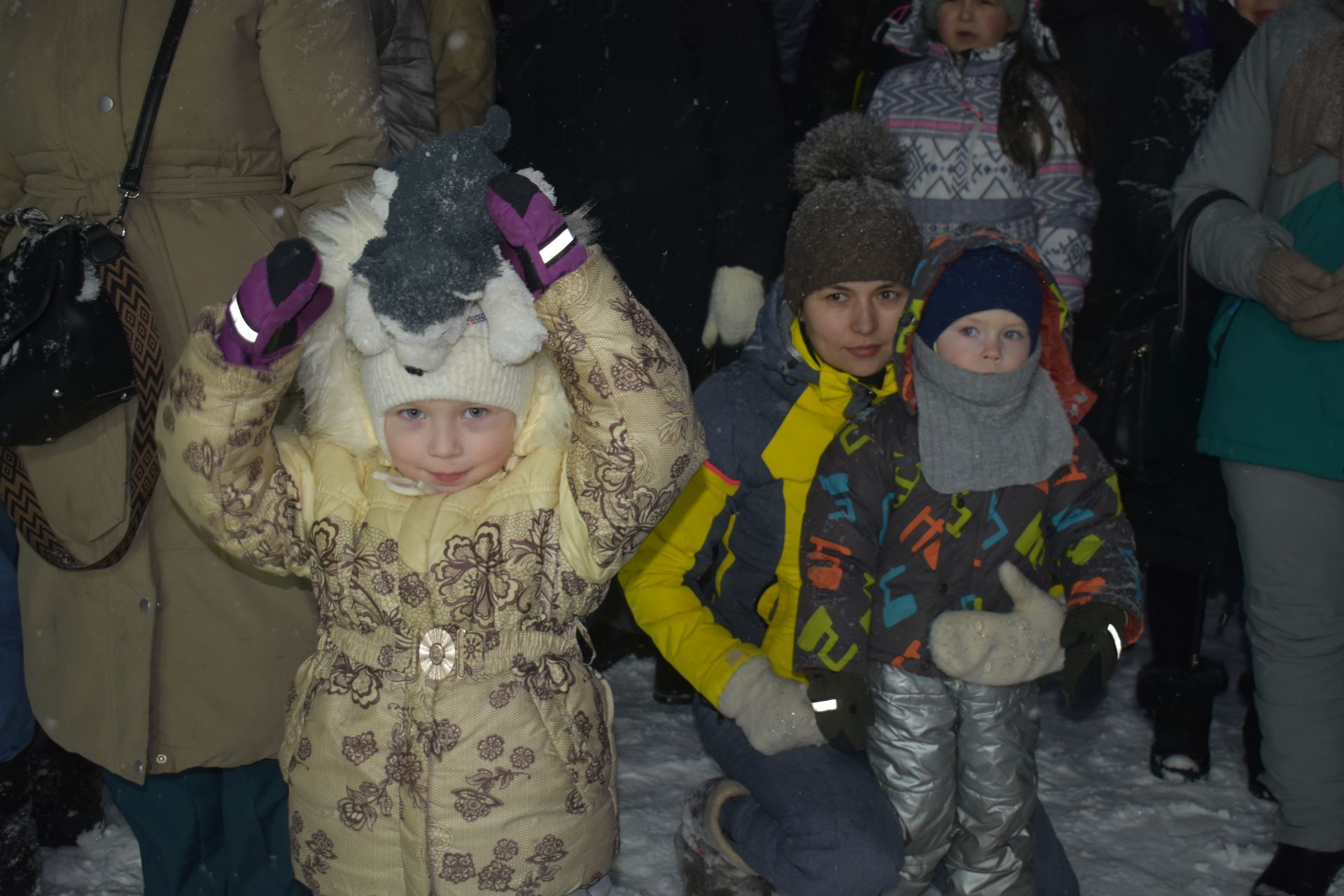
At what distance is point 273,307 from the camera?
5.24 ft

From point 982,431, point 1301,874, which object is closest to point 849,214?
point 982,431

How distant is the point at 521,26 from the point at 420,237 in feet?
5.87

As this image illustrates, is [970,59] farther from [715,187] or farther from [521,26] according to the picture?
[521,26]

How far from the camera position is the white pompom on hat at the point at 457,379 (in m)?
1.75

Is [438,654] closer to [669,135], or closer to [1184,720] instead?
[669,135]

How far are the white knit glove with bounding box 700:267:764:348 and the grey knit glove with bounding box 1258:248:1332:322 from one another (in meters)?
1.17

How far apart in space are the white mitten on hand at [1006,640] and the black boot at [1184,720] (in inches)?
42.8

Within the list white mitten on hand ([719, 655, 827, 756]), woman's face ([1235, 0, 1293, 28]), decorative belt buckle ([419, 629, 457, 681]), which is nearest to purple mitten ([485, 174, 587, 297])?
decorative belt buckle ([419, 629, 457, 681])

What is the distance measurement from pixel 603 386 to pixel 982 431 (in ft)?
3.03

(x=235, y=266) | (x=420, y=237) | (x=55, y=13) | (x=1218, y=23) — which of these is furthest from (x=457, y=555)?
(x=1218, y=23)

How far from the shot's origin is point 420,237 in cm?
165

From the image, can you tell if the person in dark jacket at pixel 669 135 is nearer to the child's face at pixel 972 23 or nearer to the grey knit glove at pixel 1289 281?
the child's face at pixel 972 23

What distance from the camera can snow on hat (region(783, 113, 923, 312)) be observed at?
2506 mm

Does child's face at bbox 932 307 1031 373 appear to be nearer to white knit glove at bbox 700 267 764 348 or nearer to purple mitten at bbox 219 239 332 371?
white knit glove at bbox 700 267 764 348
